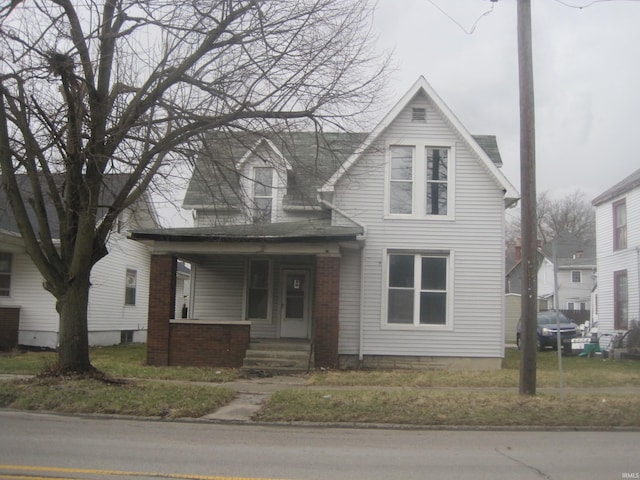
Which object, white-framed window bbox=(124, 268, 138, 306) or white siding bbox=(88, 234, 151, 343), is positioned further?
white-framed window bbox=(124, 268, 138, 306)

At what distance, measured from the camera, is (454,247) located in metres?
16.6

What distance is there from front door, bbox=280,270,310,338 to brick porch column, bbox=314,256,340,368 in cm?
253

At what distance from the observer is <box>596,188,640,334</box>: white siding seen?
2117 centimetres

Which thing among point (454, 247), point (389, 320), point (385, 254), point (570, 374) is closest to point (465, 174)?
point (454, 247)

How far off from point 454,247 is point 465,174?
198cm

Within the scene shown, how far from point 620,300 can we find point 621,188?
4.08 m

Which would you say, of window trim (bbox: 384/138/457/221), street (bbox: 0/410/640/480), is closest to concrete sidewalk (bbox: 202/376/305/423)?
street (bbox: 0/410/640/480)

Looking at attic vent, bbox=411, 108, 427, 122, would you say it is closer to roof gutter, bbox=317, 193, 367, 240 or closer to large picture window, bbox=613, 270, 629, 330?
roof gutter, bbox=317, 193, 367, 240

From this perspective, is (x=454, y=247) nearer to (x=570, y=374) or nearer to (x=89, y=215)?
(x=570, y=374)

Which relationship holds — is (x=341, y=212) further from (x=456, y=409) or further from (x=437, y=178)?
(x=456, y=409)

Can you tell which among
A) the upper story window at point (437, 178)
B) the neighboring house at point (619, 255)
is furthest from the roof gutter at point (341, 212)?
the neighboring house at point (619, 255)

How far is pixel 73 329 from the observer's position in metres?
11.6

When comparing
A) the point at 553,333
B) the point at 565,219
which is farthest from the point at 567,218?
the point at 553,333

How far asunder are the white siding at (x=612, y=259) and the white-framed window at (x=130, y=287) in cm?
1861
